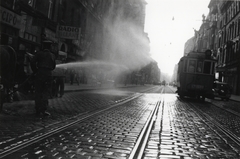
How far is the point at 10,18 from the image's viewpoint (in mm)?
14414

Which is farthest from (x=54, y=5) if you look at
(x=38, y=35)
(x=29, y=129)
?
(x=29, y=129)

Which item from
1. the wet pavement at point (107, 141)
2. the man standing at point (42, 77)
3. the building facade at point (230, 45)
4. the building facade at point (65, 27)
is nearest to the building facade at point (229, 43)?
the building facade at point (230, 45)

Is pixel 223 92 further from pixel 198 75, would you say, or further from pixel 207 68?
pixel 198 75

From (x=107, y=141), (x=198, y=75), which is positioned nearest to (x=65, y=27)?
(x=198, y=75)

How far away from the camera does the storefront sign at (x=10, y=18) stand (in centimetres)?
1335

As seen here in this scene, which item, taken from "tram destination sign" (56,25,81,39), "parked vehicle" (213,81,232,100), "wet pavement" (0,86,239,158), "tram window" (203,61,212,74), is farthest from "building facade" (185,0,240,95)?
"wet pavement" (0,86,239,158)

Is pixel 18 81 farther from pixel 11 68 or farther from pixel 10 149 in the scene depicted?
pixel 10 149

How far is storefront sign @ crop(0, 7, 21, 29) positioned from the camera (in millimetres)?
13352

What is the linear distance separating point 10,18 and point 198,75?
40.6ft

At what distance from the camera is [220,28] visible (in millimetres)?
46750

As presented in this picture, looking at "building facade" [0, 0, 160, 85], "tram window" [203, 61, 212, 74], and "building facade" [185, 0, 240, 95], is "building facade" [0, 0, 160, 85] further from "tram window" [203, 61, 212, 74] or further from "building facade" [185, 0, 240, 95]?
"building facade" [185, 0, 240, 95]

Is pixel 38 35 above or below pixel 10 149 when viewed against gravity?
above

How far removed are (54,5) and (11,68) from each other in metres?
17.2

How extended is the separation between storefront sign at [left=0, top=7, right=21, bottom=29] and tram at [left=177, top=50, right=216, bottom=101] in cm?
1138
